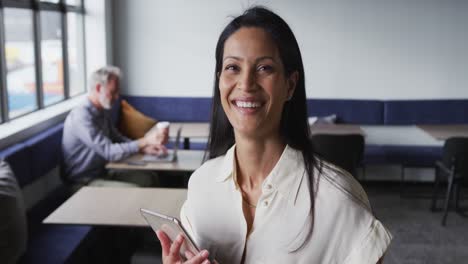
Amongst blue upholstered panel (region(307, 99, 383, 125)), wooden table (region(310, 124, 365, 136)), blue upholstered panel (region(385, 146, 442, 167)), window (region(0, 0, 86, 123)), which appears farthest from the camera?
blue upholstered panel (region(307, 99, 383, 125))

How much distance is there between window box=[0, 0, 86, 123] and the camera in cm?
420

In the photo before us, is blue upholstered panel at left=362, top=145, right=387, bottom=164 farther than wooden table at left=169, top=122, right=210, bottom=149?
Yes

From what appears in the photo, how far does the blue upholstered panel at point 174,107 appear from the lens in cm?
646

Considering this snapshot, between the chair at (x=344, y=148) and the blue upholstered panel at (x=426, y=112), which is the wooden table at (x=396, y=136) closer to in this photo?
the blue upholstered panel at (x=426, y=112)

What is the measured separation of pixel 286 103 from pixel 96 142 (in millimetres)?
3086

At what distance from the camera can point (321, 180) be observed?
3.88 feet

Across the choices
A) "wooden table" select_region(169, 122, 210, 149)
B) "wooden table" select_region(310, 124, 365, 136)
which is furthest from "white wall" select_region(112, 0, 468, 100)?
"wooden table" select_region(169, 122, 210, 149)

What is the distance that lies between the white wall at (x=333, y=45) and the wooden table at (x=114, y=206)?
3329 mm

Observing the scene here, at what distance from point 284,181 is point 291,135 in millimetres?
121

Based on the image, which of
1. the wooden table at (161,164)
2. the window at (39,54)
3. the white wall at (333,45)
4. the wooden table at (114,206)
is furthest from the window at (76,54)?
the wooden table at (114,206)

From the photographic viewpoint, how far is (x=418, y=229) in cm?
488

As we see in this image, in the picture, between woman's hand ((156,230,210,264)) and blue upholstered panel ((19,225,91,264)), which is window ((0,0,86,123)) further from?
woman's hand ((156,230,210,264))

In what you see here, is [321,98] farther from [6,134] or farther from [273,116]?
[273,116]

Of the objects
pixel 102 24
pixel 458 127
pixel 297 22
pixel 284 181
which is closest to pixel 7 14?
pixel 102 24
